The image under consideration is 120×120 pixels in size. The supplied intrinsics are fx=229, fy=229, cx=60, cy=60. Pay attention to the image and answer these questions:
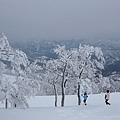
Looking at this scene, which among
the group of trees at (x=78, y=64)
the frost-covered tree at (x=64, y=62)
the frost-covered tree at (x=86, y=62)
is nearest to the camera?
the frost-covered tree at (x=64, y=62)

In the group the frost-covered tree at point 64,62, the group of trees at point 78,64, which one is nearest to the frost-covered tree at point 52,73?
the group of trees at point 78,64

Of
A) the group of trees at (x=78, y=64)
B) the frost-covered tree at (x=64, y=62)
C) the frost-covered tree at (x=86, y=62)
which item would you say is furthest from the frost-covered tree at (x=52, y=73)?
the frost-covered tree at (x=86, y=62)

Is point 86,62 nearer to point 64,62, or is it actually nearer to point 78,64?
point 78,64

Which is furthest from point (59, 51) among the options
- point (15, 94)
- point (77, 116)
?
point (15, 94)

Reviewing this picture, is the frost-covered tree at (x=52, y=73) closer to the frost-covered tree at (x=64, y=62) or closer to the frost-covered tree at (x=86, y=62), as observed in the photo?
the frost-covered tree at (x=64, y=62)

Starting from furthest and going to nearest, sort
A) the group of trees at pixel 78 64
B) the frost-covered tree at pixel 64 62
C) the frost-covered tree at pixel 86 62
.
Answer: the frost-covered tree at pixel 86 62, the group of trees at pixel 78 64, the frost-covered tree at pixel 64 62

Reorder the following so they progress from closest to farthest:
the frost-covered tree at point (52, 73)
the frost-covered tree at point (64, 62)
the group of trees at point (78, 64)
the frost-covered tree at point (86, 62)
Answer: 1. the frost-covered tree at point (64, 62)
2. the group of trees at point (78, 64)
3. the frost-covered tree at point (86, 62)
4. the frost-covered tree at point (52, 73)

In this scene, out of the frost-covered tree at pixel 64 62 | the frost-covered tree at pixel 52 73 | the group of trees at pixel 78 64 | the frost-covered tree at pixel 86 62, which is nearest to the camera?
the frost-covered tree at pixel 64 62

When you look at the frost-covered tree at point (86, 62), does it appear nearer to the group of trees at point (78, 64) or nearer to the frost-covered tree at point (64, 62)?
the group of trees at point (78, 64)

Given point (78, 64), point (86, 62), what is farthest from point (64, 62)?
point (86, 62)

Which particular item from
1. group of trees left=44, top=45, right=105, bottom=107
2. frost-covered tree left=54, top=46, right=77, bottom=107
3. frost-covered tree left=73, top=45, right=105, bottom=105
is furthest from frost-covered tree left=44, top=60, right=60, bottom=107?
frost-covered tree left=73, top=45, right=105, bottom=105

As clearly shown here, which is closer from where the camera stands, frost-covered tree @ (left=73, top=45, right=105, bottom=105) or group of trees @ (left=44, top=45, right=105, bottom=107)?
group of trees @ (left=44, top=45, right=105, bottom=107)

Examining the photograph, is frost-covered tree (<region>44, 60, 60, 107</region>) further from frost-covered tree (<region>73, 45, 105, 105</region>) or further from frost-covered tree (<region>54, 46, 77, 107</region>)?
frost-covered tree (<region>73, 45, 105, 105</region>)

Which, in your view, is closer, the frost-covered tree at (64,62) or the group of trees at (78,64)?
the frost-covered tree at (64,62)
